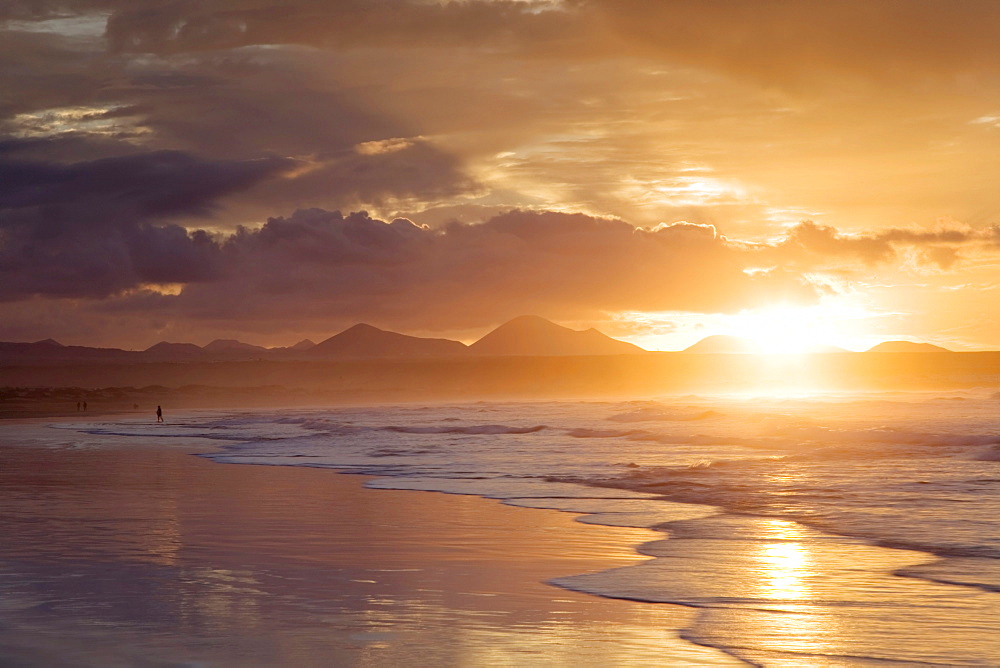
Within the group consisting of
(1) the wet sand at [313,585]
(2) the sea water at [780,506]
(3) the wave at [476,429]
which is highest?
(1) the wet sand at [313,585]

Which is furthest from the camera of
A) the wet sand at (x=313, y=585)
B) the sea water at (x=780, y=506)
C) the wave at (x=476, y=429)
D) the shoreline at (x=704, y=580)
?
the wave at (x=476, y=429)

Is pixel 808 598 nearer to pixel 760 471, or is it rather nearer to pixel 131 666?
pixel 131 666

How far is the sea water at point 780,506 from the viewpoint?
773 cm

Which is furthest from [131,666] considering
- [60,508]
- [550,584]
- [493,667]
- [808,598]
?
[60,508]

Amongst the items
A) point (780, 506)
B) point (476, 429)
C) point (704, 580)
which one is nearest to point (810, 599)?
point (704, 580)

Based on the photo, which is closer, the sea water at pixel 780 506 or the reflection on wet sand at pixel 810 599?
the reflection on wet sand at pixel 810 599

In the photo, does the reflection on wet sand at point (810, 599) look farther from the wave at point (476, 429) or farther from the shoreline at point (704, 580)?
the wave at point (476, 429)

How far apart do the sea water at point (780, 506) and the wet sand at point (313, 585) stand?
707 mm

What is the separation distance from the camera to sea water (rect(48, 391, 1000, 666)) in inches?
304

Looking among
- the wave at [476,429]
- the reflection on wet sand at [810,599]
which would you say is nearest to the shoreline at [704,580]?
the reflection on wet sand at [810,599]

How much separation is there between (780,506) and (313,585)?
28.3 feet

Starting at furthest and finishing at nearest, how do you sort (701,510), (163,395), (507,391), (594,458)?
(507,391) → (163,395) → (594,458) → (701,510)

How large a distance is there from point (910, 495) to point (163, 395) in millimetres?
118043

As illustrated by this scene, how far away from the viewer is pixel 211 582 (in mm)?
9523
